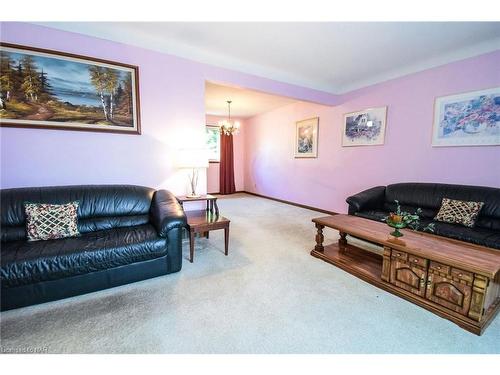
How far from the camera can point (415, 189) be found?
10.6 feet

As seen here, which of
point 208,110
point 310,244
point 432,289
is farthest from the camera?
point 208,110

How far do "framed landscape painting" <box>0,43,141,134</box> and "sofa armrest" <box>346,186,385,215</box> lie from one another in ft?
10.2

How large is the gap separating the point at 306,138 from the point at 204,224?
12.1 ft

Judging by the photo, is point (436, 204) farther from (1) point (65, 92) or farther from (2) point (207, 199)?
(1) point (65, 92)

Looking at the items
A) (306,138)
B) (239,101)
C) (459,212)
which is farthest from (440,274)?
(239,101)

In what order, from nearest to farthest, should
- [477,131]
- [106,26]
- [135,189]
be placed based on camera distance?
[106,26], [135,189], [477,131]

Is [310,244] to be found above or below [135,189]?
below

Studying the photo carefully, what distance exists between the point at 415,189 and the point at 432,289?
1.87 meters

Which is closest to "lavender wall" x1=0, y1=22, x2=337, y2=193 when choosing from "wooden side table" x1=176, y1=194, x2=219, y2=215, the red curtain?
"wooden side table" x1=176, y1=194, x2=219, y2=215

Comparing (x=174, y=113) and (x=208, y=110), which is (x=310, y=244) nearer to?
(x=174, y=113)

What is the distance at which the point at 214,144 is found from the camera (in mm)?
7238

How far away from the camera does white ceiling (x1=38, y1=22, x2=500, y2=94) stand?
2428 millimetres

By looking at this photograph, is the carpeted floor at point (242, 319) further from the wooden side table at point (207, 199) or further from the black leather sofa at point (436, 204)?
the black leather sofa at point (436, 204)
